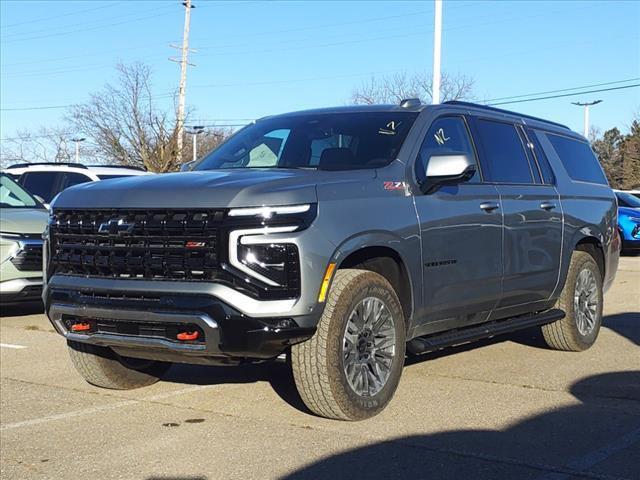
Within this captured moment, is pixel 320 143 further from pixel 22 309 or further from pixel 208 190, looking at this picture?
pixel 22 309

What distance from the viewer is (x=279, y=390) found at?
6.10 meters

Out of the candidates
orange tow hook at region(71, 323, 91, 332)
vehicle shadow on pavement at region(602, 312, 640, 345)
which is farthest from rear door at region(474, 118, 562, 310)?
orange tow hook at region(71, 323, 91, 332)

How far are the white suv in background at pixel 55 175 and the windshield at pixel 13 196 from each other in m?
2.05

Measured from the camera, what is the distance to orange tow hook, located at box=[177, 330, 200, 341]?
4797 millimetres

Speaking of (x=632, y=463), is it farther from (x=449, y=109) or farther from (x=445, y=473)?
(x=449, y=109)

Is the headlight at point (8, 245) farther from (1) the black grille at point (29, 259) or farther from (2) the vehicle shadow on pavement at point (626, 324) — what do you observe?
(2) the vehicle shadow on pavement at point (626, 324)

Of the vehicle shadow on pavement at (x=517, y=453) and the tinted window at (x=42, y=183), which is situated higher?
the tinted window at (x=42, y=183)

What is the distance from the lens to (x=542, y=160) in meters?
7.39

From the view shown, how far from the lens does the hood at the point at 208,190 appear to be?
15.6 feet

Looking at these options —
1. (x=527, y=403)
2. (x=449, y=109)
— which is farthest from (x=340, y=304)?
(x=449, y=109)

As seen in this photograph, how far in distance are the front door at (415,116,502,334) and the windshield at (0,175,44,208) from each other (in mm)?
6629

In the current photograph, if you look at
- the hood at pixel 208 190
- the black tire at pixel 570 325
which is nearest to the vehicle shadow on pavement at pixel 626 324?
the black tire at pixel 570 325

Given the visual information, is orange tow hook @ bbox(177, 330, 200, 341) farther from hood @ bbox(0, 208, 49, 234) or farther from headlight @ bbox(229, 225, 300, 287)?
hood @ bbox(0, 208, 49, 234)

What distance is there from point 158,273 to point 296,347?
0.93m
